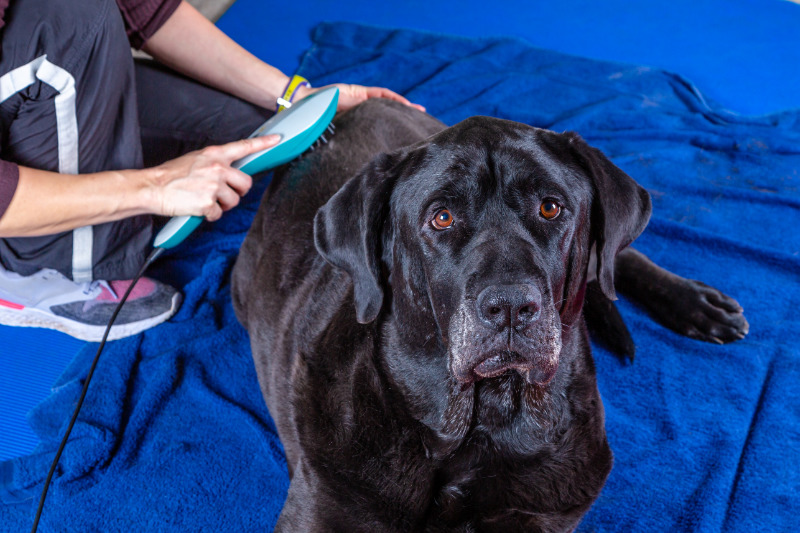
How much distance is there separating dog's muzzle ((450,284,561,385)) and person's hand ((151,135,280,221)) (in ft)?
3.80

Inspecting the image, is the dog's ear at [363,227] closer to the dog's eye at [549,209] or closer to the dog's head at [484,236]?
the dog's head at [484,236]

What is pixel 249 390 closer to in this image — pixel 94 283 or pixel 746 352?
pixel 94 283

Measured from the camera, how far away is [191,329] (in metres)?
2.78

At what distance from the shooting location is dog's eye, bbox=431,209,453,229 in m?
1.59

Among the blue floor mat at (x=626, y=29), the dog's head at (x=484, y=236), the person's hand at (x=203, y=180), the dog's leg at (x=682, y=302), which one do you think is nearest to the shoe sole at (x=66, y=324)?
the person's hand at (x=203, y=180)

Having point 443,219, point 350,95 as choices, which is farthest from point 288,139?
point 443,219

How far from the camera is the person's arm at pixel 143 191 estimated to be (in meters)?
2.25

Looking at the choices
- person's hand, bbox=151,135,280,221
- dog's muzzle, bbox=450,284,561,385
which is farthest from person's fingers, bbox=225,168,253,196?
dog's muzzle, bbox=450,284,561,385

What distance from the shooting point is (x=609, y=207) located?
1.65 meters

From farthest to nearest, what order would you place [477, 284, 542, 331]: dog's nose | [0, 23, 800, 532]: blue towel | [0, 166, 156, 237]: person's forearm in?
[0, 166, 156, 237]: person's forearm
[0, 23, 800, 532]: blue towel
[477, 284, 542, 331]: dog's nose

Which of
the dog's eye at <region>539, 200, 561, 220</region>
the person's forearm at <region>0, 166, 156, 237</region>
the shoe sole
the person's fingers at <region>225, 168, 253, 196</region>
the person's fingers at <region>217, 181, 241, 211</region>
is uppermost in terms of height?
the dog's eye at <region>539, 200, 561, 220</region>

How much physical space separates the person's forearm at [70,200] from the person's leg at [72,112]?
0.83 ft

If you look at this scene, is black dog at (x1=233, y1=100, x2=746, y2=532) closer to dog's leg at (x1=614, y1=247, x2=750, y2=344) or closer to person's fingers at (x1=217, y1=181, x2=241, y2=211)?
person's fingers at (x1=217, y1=181, x2=241, y2=211)

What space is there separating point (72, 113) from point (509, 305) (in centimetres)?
190
